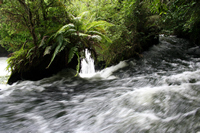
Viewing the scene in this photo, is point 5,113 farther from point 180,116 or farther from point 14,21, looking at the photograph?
point 14,21

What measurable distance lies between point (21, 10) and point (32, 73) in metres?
1.85

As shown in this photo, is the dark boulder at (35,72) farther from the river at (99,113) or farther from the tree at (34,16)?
the river at (99,113)

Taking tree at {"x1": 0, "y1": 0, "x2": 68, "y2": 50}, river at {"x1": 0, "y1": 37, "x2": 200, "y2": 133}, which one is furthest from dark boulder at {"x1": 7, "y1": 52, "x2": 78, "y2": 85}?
river at {"x1": 0, "y1": 37, "x2": 200, "y2": 133}

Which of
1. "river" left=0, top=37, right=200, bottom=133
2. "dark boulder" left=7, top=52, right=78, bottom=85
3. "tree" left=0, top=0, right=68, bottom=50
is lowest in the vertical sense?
"river" left=0, top=37, right=200, bottom=133

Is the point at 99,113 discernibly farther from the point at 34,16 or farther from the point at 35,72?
the point at 34,16

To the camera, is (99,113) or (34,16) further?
(34,16)

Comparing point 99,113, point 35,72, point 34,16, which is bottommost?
point 99,113

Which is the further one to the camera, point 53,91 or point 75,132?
point 53,91

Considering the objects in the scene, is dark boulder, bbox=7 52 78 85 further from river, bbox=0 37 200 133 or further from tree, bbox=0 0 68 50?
river, bbox=0 37 200 133

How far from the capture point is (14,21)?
135 inches

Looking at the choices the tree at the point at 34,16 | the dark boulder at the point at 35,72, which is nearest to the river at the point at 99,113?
the dark boulder at the point at 35,72

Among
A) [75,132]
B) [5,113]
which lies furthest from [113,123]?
[5,113]

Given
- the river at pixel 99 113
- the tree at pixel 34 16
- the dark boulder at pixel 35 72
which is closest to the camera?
the river at pixel 99 113

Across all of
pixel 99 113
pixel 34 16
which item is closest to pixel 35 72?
pixel 34 16
